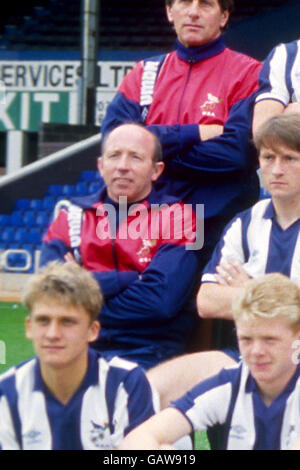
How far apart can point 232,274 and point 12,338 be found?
450 cm

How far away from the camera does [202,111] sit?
3.48 m

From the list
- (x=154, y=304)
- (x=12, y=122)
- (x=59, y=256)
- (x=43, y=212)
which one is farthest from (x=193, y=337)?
(x=12, y=122)

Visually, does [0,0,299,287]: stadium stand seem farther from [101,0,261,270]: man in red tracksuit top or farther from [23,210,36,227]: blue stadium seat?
[101,0,261,270]: man in red tracksuit top

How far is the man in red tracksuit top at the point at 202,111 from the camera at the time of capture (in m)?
3.38

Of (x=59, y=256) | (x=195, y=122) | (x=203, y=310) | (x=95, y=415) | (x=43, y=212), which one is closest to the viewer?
(x=95, y=415)

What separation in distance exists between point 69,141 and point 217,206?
921 cm

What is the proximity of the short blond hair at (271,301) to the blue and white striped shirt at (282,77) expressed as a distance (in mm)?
962

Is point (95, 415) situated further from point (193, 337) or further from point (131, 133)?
point (131, 133)

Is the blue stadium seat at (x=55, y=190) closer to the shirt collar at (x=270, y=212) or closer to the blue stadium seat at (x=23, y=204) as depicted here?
the blue stadium seat at (x=23, y=204)

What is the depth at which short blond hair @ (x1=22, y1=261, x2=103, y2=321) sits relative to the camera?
2715 mm

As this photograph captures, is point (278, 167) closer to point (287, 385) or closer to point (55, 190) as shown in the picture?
point (287, 385)

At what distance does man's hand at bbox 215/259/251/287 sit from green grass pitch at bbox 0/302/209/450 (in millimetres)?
2887

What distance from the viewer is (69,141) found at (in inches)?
489

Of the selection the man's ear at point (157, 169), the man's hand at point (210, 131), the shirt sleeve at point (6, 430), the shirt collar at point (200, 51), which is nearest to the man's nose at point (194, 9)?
the shirt collar at point (200, 51)
